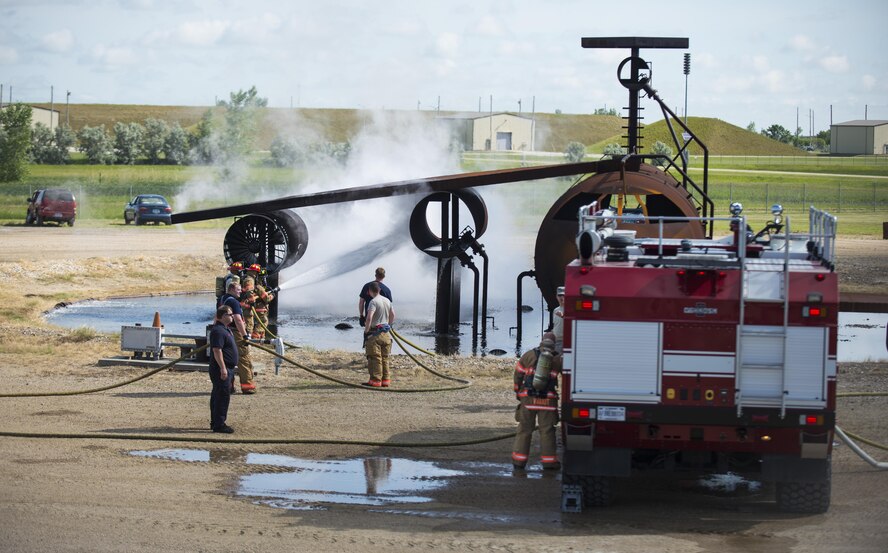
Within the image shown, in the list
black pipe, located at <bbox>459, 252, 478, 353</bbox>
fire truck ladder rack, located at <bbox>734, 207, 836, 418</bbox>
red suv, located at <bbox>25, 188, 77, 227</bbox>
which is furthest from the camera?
red suv, located at <bbox>25, 188, 77, 227</bbox>

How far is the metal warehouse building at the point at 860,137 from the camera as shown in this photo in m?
144

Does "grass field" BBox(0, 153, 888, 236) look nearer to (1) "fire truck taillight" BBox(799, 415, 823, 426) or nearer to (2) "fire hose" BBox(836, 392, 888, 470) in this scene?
(2) "fire hose" BBox(836, 392, 888, 470)

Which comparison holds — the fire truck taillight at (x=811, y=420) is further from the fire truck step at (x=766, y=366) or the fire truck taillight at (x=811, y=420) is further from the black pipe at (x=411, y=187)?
the black pipe at (x=411, y=187)

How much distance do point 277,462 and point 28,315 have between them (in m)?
17.1

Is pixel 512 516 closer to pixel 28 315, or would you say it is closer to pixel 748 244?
pixel 748 244

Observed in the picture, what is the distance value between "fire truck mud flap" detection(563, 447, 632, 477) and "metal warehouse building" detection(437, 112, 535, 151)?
404ft

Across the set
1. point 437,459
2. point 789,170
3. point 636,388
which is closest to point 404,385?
point 437,459

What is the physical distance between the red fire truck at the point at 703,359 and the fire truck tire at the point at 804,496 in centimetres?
17

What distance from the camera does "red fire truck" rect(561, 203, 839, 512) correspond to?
11.0m

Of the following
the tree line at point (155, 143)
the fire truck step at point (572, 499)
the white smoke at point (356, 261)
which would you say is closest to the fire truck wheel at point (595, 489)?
the fire truck step at point (572, 499)

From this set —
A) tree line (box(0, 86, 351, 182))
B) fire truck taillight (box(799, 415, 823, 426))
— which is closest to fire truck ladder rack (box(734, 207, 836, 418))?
fire truck taillight (box(799, 415, 823, 426))

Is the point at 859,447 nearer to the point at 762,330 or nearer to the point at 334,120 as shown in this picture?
the point at 762,330

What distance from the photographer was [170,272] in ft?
133

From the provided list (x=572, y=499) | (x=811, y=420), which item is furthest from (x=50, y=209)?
(x=811, y=420)
